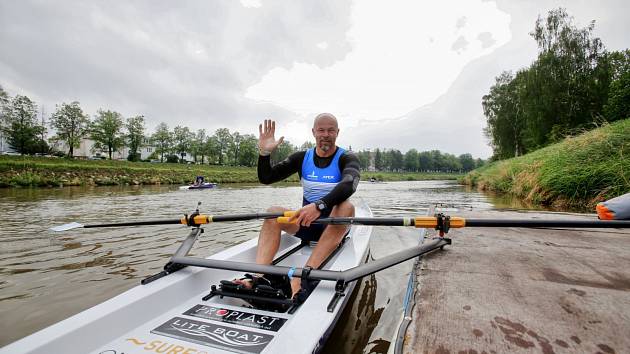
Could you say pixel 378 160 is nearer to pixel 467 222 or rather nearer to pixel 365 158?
pixel 365 158

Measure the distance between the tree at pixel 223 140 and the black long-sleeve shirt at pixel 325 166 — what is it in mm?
64976

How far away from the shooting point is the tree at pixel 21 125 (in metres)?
36.9

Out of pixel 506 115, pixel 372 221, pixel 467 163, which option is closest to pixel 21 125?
pixel 372 221

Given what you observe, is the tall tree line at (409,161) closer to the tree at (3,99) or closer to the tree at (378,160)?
the tree at (378,160)

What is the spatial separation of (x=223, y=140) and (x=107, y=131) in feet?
80.8

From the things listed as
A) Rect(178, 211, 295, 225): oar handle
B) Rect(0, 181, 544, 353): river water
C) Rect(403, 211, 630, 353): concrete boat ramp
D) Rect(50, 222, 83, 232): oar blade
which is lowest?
Rect(0, 181, 544, 353): river water

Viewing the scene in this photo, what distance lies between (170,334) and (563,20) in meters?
35.0

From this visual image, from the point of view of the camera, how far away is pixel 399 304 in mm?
2889

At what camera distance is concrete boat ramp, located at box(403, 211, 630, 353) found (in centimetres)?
140

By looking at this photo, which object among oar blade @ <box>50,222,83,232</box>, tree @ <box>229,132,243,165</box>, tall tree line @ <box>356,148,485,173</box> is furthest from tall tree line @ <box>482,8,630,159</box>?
tall tree line @ <box>356,148,485,173</box>

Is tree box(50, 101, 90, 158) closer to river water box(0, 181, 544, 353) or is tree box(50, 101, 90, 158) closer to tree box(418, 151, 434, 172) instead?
river water box(0, 181, 544, 353)

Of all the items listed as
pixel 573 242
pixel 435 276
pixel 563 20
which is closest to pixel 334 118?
pixel 435 276

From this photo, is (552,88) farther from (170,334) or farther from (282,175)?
(170,334)

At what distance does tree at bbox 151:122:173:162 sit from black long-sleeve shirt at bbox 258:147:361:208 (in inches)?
2467
